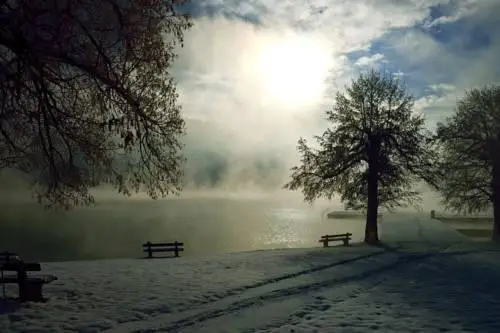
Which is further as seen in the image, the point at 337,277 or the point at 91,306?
the point at 337,277

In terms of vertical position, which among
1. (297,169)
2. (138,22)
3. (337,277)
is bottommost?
(337,277)

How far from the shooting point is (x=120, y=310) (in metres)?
11.7

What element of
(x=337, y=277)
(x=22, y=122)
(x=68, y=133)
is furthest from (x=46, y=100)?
(x=337, y=277)

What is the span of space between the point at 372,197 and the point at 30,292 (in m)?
27.1

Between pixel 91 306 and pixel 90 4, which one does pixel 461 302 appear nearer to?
pixel 91 306

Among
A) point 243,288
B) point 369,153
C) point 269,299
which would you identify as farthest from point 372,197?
point 269,299

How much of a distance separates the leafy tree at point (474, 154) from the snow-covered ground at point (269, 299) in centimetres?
1724

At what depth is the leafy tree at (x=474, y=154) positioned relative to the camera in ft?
117

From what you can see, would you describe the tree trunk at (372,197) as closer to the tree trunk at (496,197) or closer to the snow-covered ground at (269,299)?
the tree trunk at (496,197)

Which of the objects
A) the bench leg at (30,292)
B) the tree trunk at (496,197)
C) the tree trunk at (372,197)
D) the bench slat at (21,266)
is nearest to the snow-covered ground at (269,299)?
the bench leg at (30,292)

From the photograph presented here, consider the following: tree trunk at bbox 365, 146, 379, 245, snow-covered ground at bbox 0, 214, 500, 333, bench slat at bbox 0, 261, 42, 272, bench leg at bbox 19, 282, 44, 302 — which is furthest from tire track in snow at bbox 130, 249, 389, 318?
tree trunk at bbox 365, 146, 379, 245

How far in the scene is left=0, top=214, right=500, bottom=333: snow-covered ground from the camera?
1025cm

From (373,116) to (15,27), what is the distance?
95.8 ft

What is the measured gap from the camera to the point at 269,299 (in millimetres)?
13188
